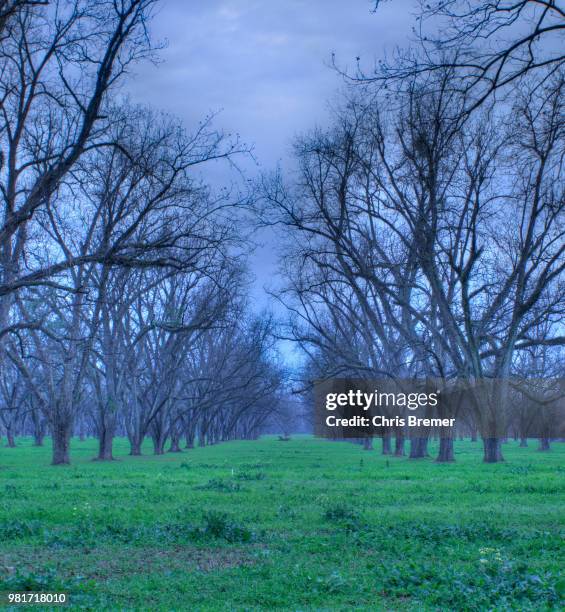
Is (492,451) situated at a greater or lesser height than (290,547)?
lesser

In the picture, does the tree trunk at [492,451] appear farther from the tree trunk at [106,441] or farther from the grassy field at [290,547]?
the tree trunk at [106,441]

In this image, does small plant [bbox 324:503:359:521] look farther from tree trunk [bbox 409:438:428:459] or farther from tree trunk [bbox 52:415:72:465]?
tree trunk [bbox 409:438:428:459]

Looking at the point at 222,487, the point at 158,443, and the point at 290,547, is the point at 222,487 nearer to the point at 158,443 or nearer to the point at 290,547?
the point at 290,547

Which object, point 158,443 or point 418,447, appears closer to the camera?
point 418,447

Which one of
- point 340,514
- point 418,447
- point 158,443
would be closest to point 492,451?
point 418,447

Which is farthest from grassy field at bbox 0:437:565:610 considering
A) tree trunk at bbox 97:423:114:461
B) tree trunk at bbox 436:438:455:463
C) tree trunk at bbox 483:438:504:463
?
tree trunk at bbox 97:423:114:461

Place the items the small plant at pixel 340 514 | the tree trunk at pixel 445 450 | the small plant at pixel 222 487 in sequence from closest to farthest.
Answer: the small plant at pixel 340 514 < the small plant at pixel 222 487 < the tree trunk at pixel 445 450

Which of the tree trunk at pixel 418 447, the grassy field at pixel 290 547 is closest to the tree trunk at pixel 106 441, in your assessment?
the tree trunk at pixel 418 447

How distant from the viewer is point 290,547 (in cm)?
952

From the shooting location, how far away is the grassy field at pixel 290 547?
6957 mm

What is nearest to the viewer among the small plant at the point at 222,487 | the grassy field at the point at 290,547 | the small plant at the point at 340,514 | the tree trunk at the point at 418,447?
the grassy field at the point at 290,547

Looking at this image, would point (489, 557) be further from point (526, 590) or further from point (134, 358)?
point (134, 358)

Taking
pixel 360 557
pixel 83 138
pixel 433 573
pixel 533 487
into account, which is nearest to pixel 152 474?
pixel 533 487

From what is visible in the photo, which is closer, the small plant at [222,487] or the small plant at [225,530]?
the small plant at [225,530]
